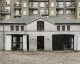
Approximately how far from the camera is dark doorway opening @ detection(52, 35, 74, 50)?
185ft

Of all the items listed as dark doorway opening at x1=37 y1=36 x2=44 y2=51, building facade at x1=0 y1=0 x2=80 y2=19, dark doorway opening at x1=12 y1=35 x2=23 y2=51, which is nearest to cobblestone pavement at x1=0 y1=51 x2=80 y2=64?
dark doorway opening at x1=12 y1=35 x2=23 y2=51

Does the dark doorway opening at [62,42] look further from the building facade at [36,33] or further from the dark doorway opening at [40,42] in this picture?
the dark doorway opening at [40,42]

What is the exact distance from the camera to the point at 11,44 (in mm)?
53031

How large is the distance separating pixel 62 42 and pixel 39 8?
28054 mm

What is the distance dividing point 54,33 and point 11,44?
1056cm

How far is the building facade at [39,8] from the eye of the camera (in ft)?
265

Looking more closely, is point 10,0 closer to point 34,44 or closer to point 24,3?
point 24,3

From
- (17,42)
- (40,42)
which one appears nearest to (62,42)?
(40,42)

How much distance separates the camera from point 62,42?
5638 cm

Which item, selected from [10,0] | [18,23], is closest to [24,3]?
[10,0]

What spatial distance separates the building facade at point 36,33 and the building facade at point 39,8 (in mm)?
26490

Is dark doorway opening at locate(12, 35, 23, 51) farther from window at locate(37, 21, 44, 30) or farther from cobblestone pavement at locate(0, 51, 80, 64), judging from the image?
cobblestone pavement at locate(0, 51, 80, 64)

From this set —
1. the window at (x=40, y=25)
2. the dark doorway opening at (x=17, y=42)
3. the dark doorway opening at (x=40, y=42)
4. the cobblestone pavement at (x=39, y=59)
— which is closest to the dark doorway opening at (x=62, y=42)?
the dark doorway opening at (x=40, y=42)

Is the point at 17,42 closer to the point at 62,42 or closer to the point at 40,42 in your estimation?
the point at 40,42
